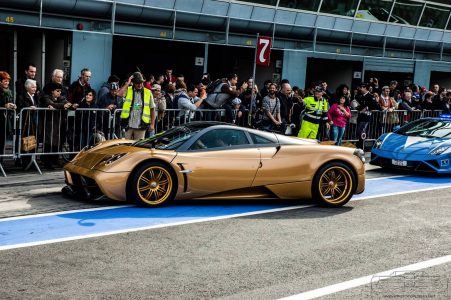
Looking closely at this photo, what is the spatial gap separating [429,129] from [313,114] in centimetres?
262

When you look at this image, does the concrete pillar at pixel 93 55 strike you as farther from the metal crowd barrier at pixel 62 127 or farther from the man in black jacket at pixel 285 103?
the man in black jacket at pixel 285 103

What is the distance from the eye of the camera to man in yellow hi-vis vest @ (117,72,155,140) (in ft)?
44.3

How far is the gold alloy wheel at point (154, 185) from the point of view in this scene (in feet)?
34.5

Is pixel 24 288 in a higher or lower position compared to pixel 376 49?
lower

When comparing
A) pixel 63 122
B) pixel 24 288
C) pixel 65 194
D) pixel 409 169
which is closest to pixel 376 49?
pixel 409 169

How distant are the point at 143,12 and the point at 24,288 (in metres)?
14.3

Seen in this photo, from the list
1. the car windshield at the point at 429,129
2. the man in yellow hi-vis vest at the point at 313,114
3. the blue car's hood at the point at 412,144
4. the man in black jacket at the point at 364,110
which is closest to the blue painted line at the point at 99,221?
the blue car's hood at the point at 412,144

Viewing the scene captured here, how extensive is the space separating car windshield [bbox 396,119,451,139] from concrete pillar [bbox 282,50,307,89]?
8.31 m

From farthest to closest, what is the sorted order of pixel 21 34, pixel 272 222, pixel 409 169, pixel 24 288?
pixel 21 34
pixel 409 169
pixel 272 222
pixel 24 288

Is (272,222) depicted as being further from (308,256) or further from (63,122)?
(63,122)

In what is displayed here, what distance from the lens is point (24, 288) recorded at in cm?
668

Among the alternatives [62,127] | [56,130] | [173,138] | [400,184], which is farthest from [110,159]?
[400,184]

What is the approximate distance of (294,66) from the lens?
25.0 meters

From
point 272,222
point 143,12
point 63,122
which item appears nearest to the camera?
point 272,222
